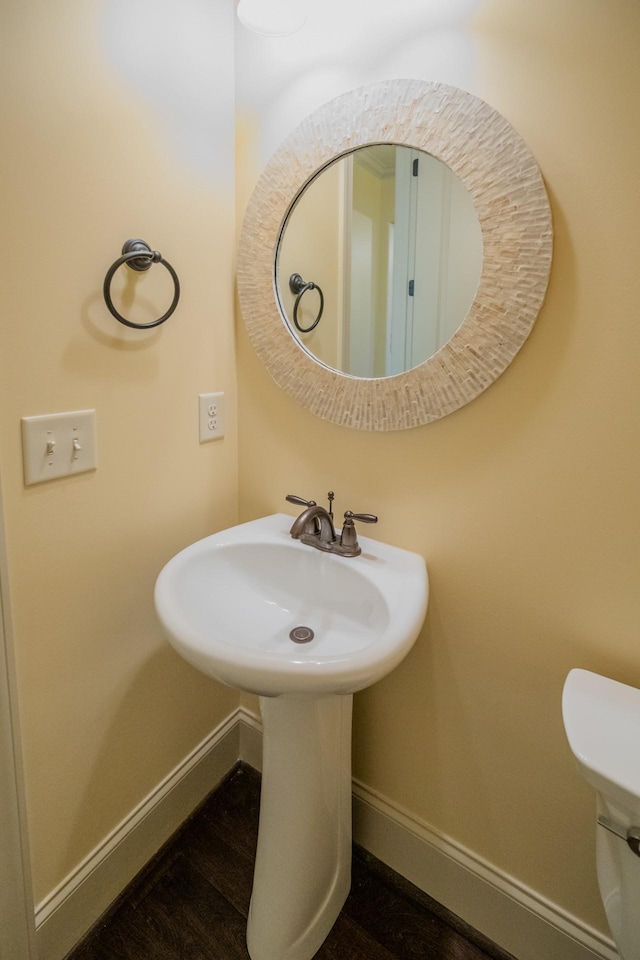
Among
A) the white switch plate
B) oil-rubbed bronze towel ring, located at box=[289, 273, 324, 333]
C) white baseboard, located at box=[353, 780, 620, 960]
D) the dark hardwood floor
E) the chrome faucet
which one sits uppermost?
oil-rubbed bronze towel ring, located at box=[289, 273, 324, 333]

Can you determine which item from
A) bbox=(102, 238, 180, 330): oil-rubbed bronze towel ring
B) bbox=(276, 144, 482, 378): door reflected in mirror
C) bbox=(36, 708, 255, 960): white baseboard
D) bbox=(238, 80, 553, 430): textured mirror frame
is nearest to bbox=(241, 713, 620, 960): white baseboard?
bbox=(36, 708, 255, 960): white baseboard

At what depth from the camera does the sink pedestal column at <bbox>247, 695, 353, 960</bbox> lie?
97cm

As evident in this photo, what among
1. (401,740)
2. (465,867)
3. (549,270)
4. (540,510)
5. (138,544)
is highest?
(549,270)

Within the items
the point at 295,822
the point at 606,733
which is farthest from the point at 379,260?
the point at 295,822

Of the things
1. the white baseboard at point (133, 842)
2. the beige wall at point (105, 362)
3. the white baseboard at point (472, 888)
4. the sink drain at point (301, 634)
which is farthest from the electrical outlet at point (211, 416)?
the white baseboard at point (472, 888)

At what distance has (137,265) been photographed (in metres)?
0.97

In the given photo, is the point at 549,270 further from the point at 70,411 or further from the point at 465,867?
the point at 465,867

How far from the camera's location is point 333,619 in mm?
1060

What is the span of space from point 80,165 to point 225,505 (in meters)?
0.82

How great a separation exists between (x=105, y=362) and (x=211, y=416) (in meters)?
0.32

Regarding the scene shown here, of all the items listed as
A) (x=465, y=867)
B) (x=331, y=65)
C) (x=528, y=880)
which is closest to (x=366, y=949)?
(x=465, y=867)

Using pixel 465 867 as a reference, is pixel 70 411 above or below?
above

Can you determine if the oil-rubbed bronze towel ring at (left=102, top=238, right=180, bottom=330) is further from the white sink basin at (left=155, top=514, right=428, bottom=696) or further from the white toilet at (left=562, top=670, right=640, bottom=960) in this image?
the white toilet at (left=562, top=670, right=640, bottom=960)

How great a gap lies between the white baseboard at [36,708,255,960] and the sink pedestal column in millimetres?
325
